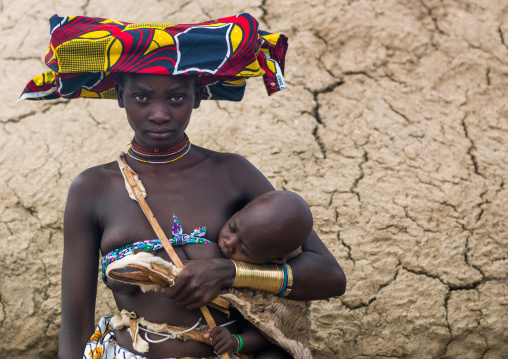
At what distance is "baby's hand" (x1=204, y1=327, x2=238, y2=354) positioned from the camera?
2105 mm

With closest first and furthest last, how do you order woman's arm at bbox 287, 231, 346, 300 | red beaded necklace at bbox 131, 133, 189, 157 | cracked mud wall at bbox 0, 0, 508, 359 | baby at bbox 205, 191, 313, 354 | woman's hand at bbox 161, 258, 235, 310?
woman's hand at bbox 161, 258, 235, 310
baby at bbox 205, 191, 313, 354
woman's arm at bbox 287, 231, 346, 300
red beaded necklace at bbox 131, 133, 189, 157
cracked mud wall at bbox 0, 0, 508, 359

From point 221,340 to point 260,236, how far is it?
372 millimetres

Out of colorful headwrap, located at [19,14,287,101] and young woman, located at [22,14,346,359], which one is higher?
colorful headwrap, located at [19,14,287,101]

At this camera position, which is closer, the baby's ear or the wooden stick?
the wooden stick

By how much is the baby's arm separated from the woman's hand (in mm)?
132

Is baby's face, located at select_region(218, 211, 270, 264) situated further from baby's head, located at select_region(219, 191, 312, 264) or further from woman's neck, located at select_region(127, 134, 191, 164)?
woman's neck, located at select_region(127, 134, 191, 164)

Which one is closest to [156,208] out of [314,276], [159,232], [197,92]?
[159,232]

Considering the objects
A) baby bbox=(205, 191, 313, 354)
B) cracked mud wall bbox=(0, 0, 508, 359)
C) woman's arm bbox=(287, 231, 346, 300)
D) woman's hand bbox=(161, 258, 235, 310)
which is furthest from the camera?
cracked mud wall bbox=(0, 0, 508, 359)

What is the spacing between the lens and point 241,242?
2.19 metres

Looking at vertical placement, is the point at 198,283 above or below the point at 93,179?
below

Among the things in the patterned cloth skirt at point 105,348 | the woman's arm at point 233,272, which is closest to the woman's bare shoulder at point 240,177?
the woman's arm at point 233,272

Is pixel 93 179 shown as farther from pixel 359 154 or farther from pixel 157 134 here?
pixel 359 154

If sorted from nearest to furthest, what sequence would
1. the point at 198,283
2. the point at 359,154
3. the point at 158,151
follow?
the point at 198,283 < the point at 158,151 < the point at 359,154

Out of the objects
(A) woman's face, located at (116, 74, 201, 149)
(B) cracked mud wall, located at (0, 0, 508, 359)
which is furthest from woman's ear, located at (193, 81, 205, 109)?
(B) cracked mud wall, located at (0, 0, 508, 359)
